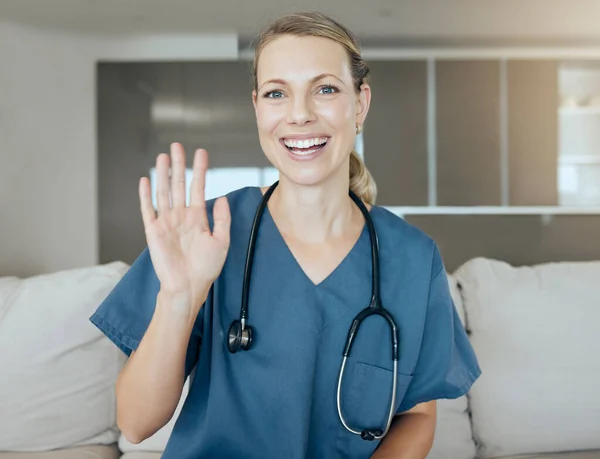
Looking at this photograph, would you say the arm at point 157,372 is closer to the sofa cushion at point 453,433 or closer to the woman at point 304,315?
the woman at point 304,315

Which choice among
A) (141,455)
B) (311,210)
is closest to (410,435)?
(311,210)

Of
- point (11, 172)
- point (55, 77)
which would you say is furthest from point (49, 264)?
point (55, 77)

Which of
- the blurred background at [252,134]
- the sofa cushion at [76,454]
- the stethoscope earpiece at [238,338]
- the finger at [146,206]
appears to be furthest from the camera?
the blurred background at [252,134]

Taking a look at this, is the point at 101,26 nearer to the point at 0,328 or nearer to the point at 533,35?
the point at 533,35

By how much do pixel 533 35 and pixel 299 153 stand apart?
13.4 feet

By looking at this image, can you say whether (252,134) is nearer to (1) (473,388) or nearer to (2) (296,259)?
(1) (473,388)

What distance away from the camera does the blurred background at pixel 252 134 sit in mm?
4500

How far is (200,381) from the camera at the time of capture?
3.53 ft

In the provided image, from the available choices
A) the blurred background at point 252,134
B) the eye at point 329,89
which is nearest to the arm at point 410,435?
the eye at point 329,89

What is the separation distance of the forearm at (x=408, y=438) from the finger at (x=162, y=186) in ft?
1.79

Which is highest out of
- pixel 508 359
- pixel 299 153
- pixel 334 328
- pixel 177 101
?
pixel 177 101

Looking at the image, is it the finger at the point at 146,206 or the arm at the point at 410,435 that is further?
the arm at the point at 410,435

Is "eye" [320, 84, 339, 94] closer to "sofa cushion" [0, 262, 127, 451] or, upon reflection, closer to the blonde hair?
the blonde hair

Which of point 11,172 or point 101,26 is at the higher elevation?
point 101,26
